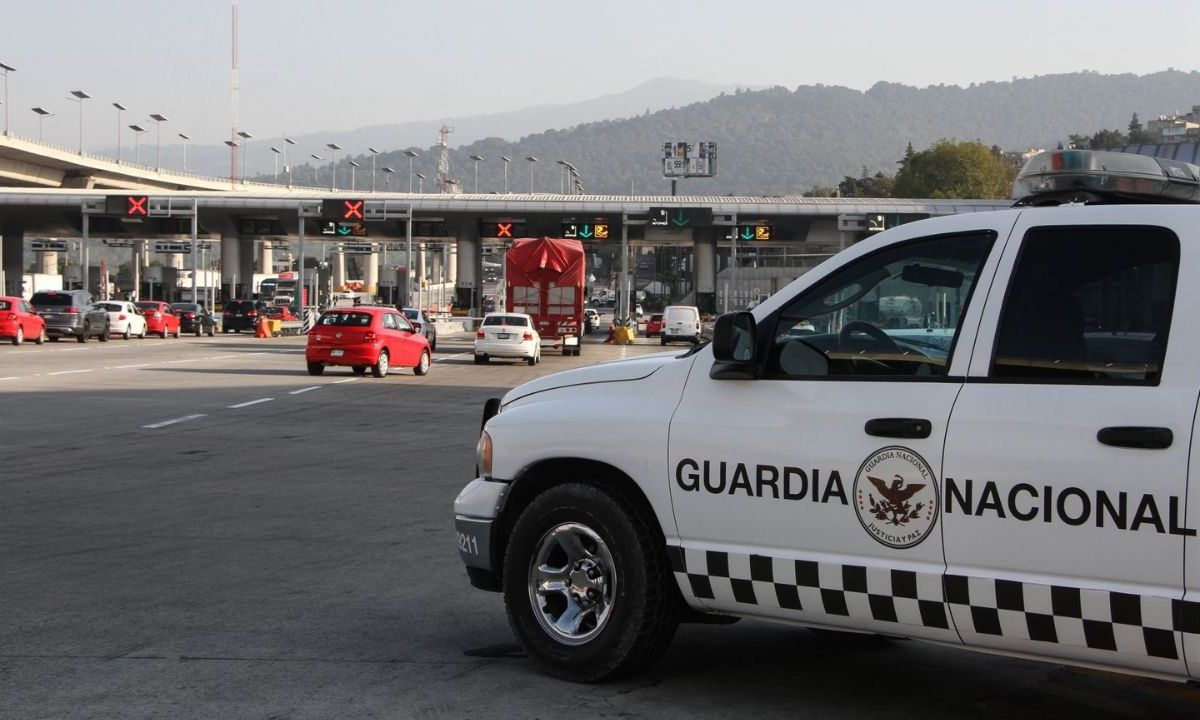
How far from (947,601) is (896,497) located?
415 millimetres

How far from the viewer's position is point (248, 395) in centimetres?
2661

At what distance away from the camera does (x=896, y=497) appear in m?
5.41

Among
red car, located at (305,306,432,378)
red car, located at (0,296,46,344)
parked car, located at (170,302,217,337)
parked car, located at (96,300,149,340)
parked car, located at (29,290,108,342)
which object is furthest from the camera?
parked car, located at (170,302,217,337)

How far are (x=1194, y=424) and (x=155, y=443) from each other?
574 inches

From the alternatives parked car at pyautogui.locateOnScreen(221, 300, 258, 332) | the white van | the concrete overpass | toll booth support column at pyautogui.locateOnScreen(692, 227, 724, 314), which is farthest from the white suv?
toll booth support column at pyautogui.locateOnScreen(692, 227, 724, 314)

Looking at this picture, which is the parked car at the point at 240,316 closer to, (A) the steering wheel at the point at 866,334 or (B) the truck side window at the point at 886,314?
(B) the truck side window at the point at 886,314

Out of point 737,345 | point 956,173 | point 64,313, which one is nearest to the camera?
point 737,345

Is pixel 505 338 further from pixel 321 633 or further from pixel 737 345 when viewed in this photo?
pixel 737 345

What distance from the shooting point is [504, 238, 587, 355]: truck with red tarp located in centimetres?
5275

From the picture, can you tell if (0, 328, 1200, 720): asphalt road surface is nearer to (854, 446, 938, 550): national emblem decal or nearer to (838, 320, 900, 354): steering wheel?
(854, 446, 938, 550): national emblem decal

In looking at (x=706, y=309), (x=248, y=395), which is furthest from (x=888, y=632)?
(x=706, y=309)

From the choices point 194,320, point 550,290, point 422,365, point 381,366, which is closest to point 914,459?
point 381,366

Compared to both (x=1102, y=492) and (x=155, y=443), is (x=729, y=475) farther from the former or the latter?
(x=155, y=443)

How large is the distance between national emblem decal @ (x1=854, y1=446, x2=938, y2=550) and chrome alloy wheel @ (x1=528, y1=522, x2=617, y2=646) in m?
1.24
